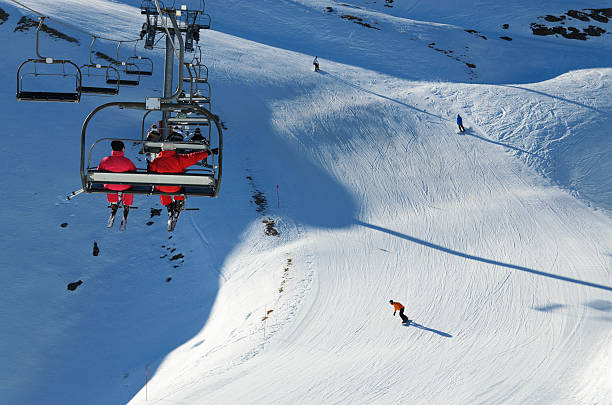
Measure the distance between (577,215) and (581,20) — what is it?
120ft

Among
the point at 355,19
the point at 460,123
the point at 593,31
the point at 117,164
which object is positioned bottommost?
the point at 460,123

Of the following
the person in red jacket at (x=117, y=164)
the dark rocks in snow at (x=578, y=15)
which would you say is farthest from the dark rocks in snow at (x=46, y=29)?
the dark rocks in snow at (x=578, y=15)

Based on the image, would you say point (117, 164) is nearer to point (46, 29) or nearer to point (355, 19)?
point (46, 29)

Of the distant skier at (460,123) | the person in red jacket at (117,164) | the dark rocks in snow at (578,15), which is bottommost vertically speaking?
A: the distant skier at (460,123)

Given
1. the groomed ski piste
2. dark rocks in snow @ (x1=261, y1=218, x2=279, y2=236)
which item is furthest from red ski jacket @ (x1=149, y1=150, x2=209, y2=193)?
dark rocks in snow @ (x1=261, y1=218, x2=279, y2=236)

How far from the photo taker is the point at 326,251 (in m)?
20.3

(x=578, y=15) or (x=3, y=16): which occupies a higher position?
(x=578, y=15)

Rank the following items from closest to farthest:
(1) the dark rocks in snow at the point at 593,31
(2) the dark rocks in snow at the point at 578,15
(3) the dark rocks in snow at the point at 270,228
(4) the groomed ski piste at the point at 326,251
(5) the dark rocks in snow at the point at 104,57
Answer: (4) the groomed ski piste at the point at 326,251, (3) the dark rocks in snow at the point at 270,228, (5) the dark rocks in snow at the point at 104,57, (1) the dark rocks in snow at the point at 593,31, (2) the dark rocks in snow at the point at 578,15

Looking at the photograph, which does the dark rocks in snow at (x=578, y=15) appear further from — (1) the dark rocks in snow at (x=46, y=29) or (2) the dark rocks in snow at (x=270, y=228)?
(1) the dark rocks in snow at (x=46, y=29)

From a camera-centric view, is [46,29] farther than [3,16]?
No

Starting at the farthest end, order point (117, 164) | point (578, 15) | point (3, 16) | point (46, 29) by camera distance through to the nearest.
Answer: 1. point (578, 15)
2. point (3, 16)
3. point (46, 29)
4. point (117, 164)

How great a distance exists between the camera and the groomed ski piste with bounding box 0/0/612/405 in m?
14.4

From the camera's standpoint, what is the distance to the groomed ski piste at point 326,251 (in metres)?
14.4

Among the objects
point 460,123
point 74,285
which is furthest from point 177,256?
point 460,123
